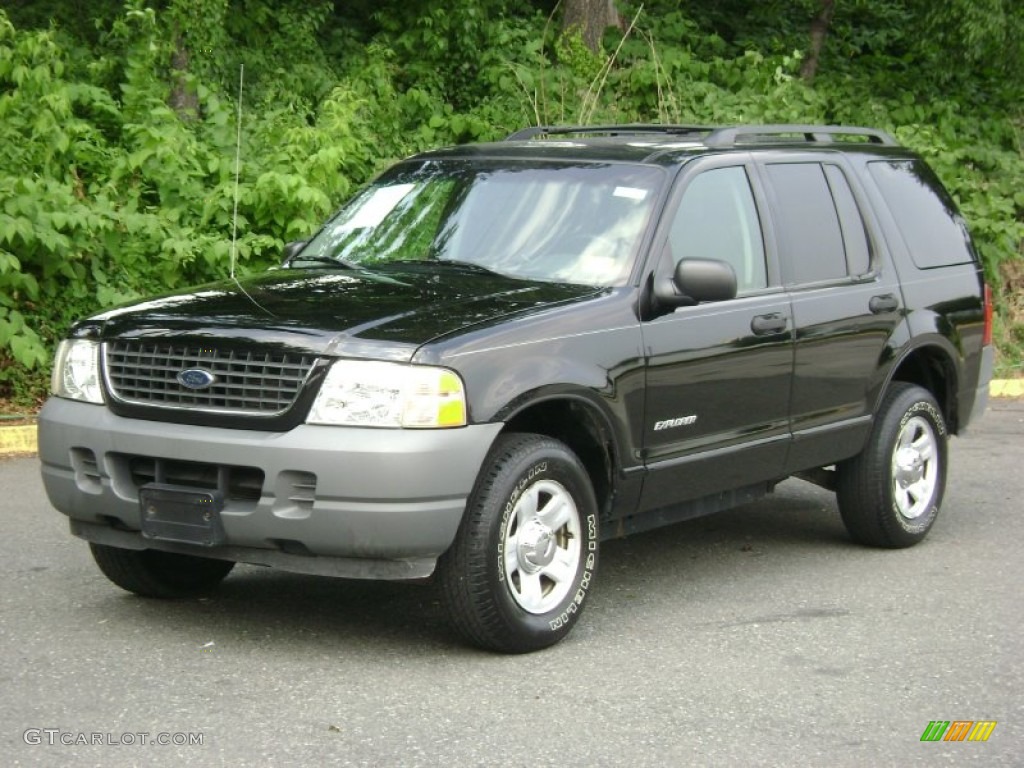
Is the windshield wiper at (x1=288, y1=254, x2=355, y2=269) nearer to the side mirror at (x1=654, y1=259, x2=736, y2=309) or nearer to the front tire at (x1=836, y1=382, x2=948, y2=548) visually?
the side mirror at (x1=654, y1=259, x2=736, y2=309)

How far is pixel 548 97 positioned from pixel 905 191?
8.52m

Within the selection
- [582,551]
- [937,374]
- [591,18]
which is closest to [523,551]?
[582,551]

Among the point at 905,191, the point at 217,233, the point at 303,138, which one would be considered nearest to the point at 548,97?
the point at 303,138

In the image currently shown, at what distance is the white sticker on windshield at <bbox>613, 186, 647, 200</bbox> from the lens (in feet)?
22.1

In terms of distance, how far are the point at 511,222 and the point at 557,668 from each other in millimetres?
1970

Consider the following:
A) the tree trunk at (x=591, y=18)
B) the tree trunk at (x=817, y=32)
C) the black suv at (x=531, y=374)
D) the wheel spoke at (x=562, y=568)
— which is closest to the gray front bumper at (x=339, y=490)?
the black suv at (x=531, y=374)

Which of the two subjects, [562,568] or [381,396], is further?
[562,568]

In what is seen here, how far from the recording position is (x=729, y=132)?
23.9ft

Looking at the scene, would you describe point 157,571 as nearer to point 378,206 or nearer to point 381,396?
point 381,396

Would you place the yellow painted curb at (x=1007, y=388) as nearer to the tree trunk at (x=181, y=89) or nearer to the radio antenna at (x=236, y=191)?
the radio antenna at (x=236, y=191)

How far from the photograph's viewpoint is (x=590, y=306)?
20.3 ft

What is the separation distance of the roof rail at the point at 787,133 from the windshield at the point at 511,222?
57cm

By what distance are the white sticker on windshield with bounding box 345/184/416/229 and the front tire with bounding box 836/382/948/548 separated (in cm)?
247

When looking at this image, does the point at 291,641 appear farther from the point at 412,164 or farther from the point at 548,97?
the point at 548,97
